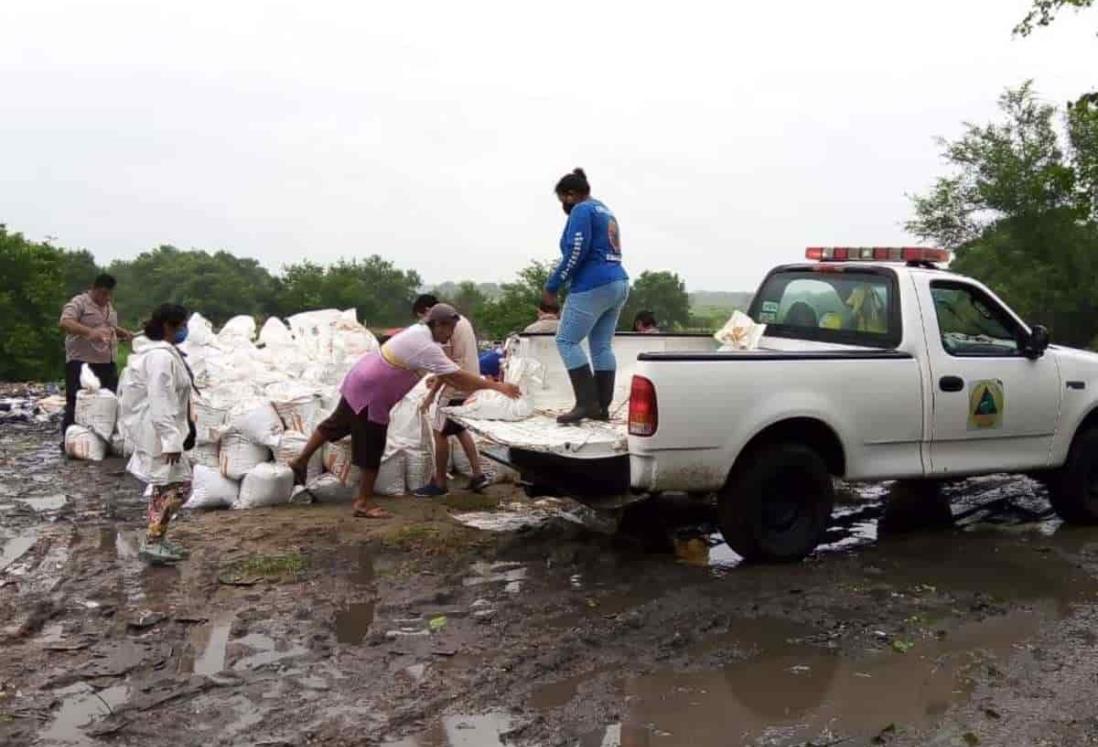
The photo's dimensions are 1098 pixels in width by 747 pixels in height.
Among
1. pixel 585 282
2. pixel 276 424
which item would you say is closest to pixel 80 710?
pixel 585 282

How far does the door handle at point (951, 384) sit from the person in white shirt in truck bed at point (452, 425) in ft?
10.9

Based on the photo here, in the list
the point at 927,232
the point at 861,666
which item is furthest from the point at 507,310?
the point at 861,666

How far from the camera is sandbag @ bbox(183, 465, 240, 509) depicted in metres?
7.78

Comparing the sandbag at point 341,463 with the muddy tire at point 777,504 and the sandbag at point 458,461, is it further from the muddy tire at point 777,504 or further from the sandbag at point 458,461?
the muddy tire at point 777,504

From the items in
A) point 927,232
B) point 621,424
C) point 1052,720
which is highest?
point 927,232

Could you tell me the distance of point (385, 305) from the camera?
2825cm

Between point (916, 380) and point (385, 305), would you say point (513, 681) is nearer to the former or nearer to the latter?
point (916, 380)

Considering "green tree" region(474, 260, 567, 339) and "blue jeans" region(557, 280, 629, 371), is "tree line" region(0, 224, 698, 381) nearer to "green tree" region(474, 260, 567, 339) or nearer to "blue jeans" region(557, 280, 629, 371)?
"green tree" region(474, 260, 567, 339)

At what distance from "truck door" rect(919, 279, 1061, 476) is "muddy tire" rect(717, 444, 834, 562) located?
3.05ft

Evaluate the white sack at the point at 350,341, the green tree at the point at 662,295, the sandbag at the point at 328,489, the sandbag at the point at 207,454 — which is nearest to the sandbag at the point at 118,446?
A: the sandbag at the point at 207,454

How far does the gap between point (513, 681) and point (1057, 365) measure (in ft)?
15.7

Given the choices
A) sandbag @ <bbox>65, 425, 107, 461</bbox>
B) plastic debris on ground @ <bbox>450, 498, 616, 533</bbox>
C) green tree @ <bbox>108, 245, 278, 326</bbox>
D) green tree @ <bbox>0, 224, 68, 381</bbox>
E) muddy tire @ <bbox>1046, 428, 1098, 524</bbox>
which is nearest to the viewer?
plastic debris on ground @ <bbox>450, 498, 616, 533</bbox>

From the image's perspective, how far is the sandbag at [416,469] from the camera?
8227 mm

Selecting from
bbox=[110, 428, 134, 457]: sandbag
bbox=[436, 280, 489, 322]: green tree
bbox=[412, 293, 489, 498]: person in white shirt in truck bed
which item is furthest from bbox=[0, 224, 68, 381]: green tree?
bbox=[412, 293, 489, 498]: person in white shirt in truck bed
